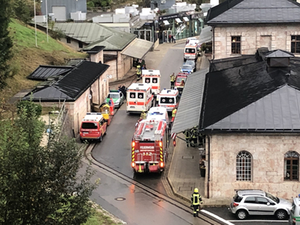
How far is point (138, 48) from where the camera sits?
78000mm

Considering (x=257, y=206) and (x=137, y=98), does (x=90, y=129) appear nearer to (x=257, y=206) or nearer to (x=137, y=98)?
(x=137, y=98)

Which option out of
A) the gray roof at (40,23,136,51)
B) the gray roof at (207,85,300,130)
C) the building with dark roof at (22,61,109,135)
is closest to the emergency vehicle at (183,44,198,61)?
the gray roof at (40,23,136,51)

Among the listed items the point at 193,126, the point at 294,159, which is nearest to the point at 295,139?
the point at 294,159

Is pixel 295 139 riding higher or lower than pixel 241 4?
lower

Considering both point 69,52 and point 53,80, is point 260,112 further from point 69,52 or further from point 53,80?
point 69,52

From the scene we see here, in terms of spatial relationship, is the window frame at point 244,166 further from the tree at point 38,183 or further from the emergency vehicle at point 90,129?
the emergency vehicle at point 90,129

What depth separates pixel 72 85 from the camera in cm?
4972

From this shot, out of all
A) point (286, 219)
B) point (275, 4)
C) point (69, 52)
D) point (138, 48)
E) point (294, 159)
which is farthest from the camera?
point (138, 48)

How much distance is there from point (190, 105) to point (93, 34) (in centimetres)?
3962

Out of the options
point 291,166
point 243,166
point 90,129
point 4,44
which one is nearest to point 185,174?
point 243,166

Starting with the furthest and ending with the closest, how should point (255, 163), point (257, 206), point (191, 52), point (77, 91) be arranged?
point (191, 52), point (77, 91), point (255, 163), point (257, 206)

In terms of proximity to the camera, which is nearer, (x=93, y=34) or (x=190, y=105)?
(x=190, y=105)

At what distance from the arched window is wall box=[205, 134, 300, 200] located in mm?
229

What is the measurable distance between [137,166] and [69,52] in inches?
1395
